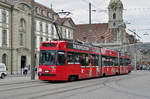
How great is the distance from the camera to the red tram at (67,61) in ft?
72.3

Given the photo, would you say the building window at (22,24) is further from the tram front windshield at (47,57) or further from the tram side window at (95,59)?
the tram front windshield at (47,57)

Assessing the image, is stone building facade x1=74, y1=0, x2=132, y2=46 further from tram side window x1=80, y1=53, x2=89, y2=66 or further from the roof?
tram side window x1=80, y1=53, x2=89, y2=66

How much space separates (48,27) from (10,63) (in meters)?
14.9

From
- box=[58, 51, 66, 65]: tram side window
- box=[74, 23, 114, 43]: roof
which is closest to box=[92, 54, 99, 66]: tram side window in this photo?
box=[58, 51, 66, 65]: tram side window

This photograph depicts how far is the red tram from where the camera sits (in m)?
22.0

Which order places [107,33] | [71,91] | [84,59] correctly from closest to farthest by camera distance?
1. [71,91]
2. [84,59]
3. [107,33]

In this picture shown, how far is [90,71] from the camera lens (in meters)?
27.3

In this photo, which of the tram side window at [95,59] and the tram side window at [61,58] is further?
the tram side window at [95,59]

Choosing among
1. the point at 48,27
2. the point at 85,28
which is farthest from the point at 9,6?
the point at 85,28

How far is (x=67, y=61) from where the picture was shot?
22734 millimetres

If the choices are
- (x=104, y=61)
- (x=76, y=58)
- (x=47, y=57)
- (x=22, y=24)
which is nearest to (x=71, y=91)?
(x=47, y=57)

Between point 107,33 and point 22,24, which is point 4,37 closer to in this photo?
point 22,24

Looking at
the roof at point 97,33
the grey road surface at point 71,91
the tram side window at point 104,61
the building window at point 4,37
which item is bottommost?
the grey road surface at point 71,91

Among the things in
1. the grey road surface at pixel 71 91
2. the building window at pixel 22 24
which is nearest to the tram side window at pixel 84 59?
the grey road surface at pixel 71 91
